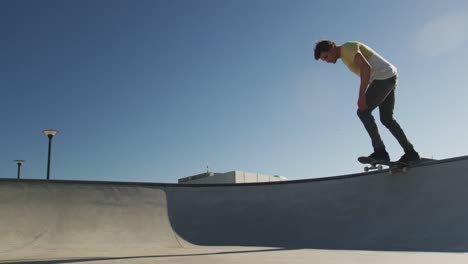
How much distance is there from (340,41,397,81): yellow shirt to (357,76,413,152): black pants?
8cm

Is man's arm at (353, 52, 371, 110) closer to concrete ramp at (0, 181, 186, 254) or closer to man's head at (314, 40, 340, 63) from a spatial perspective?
man's head at (314, 40, 340, 63)

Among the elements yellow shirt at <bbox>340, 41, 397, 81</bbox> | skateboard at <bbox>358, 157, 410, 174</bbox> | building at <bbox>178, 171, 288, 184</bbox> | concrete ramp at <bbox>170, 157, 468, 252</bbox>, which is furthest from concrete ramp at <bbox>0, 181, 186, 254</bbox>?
building at <bbox>178, 171, 288, 184</bbox>

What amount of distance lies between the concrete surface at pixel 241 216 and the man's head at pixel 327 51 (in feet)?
7.70

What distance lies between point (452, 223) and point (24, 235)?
6.12 metres

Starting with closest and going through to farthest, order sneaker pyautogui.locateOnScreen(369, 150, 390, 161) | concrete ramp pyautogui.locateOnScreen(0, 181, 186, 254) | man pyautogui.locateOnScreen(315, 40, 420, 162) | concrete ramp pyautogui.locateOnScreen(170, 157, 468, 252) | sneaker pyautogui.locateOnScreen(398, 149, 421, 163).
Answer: concrete ramp pyautogui.locateOnScreen(170, 157, 468, 252) → man pyautogui.locateOnScreen(315, 40, 420, 162) → sneaker pyautogui.locateOnScreen(369, 150, 390, 161) → sneaker pyautogui.locateOnScreen(398, 149, 421, 163) → concrete ramp pyautogui.locateOnScreen(0, 181, 186, 254)

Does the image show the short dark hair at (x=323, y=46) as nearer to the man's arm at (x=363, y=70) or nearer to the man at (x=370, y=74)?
the man at (x=370, y=74)

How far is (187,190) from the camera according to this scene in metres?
7.93

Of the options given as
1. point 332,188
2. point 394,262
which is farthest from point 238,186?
point 394,262

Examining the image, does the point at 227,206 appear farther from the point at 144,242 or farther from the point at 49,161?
the point at 49,161

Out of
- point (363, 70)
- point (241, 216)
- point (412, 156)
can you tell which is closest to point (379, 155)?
point (412, 156)

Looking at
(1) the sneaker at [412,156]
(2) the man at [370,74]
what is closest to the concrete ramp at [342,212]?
(1) the sneaker at [412,156]

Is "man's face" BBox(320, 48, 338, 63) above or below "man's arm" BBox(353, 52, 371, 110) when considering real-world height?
above

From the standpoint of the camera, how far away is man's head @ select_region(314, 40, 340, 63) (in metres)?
4.73

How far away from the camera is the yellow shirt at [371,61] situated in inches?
184
